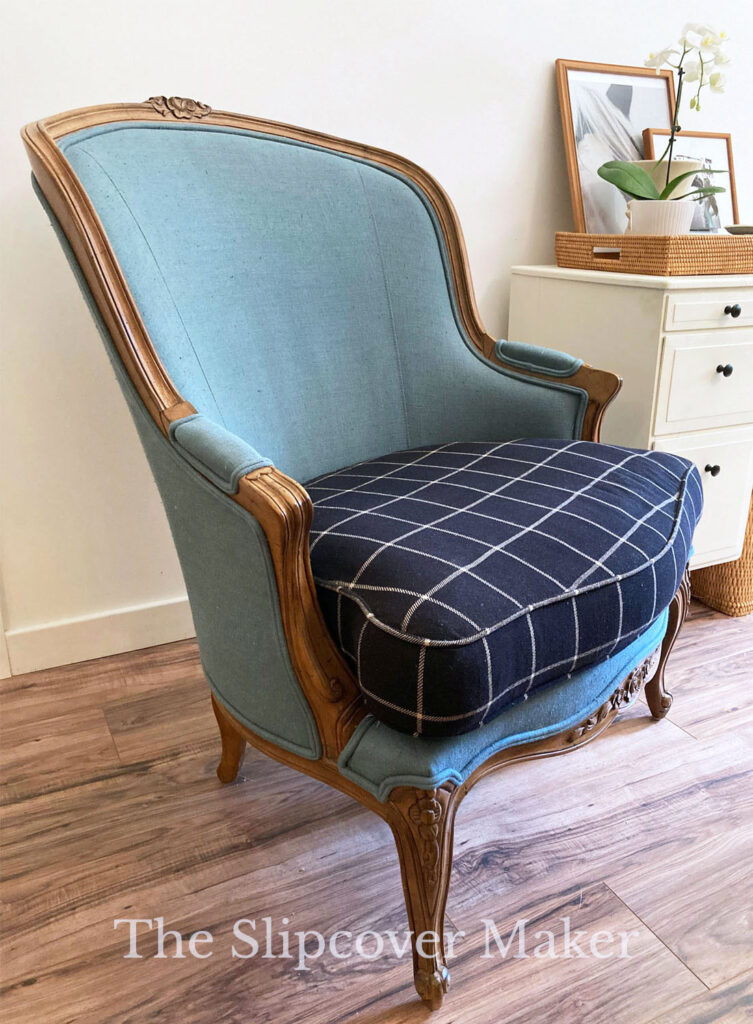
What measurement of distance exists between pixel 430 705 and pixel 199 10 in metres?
1.34

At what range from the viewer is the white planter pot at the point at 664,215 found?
165 cm

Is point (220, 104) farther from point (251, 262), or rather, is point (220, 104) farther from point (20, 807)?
point (20, 807)

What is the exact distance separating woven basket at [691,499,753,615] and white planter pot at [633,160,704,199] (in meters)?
0.71

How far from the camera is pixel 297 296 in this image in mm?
1315

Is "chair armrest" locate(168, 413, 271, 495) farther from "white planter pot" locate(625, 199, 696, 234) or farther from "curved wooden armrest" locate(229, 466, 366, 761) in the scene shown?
"white planter pot" locate(625, 199, 696, 234)

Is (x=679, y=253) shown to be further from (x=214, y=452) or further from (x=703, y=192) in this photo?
(x=214, y=452)

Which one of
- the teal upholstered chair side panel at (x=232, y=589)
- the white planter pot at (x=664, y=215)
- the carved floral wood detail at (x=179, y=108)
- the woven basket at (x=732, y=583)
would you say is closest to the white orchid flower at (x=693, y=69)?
the white planter pot at (x=664, y=215)

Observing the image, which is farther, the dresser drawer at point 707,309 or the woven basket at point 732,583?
the woven basket at point 732,583

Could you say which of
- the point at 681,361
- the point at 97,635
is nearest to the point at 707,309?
the point at 681,361

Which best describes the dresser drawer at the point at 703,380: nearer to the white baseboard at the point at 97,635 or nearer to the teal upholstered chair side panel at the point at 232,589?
the teal upholstered chair side panel at the point at 232,589

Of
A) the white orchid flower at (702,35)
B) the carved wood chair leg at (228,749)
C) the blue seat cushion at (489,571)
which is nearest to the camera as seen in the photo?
the blue seat cushion at (489,571)

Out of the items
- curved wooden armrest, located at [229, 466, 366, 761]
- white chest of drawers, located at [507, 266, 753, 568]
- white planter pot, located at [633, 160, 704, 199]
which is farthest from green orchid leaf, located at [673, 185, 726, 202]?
curved wooden armrest, located at [229, 466, 366, 761]

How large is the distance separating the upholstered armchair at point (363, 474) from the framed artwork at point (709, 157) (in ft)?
2.39

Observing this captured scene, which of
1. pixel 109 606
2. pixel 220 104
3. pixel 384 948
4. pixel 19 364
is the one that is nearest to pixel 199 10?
pixel 220 104
